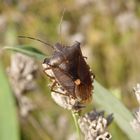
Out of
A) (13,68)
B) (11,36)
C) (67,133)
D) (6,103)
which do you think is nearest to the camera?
(6,103)

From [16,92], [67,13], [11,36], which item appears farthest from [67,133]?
[67,13]

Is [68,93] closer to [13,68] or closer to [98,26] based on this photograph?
[13,68]

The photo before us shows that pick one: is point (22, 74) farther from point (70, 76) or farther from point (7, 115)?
point (70, 76)

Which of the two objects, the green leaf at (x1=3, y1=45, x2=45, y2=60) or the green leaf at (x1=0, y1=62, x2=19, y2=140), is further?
the green leaf at (x1=0, y1=62, x2=19, y2=140)

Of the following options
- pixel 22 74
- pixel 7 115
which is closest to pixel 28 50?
pixel 7 115

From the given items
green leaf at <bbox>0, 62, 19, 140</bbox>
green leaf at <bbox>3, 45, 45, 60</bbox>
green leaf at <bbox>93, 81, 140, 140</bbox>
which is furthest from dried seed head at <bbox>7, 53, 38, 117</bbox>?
green leaf at <bbox>93, 81, 140, 140</bbox>

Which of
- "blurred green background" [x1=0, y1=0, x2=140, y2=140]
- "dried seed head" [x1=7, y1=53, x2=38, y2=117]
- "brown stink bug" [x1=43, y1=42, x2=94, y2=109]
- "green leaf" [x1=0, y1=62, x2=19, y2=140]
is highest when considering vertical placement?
"blurred green background" [x1=0, y1=0, x2=140, y2=140]

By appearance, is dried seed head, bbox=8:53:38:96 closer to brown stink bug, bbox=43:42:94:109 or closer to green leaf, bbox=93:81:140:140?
green leaf, bbox=93:81:140:140
